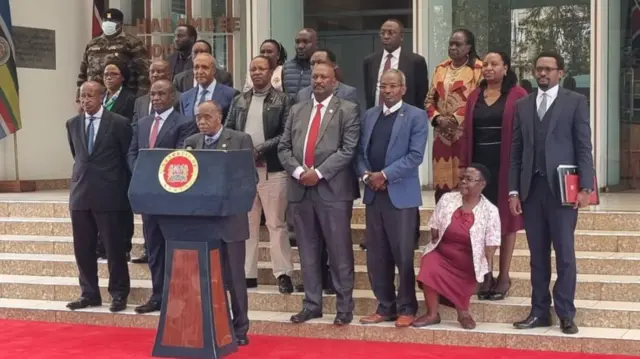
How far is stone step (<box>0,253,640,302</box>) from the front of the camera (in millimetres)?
7355

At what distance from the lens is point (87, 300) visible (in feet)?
26.9

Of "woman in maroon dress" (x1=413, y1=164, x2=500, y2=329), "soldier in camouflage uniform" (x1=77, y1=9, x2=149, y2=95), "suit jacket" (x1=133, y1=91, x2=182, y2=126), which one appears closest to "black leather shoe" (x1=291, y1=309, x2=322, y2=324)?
"woman in maroon dress" (x1=413, y1=164, x2=500, y2=329)

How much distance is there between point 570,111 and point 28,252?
544 centimetres

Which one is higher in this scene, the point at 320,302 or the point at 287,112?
the point at 287,112

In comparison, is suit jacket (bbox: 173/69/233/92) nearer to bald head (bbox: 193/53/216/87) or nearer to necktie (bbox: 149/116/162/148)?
bald head (bbox: 193/53/216/87)

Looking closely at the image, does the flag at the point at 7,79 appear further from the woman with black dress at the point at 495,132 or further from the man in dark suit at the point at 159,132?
the woman with black dress at the point at 495,132

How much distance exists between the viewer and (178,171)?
6535mm

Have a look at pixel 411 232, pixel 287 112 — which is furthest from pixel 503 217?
pixel 287 112

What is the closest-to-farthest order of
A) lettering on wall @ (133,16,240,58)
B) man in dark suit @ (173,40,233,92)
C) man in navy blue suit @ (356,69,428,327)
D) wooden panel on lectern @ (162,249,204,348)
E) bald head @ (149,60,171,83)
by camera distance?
wooden panel on lectern @ (162,249,204,348) → man in navy blue suit @ (356,69,428,327) → bald head @ (149,60,171,83) → man in dark suit @ (173,40,233,92) → lettering on wall @ (133,16,240,58)

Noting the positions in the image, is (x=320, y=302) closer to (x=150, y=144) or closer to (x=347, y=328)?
(x=347, y=328)

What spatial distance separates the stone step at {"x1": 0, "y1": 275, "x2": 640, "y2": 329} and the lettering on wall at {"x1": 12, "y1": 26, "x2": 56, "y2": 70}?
4394 mm

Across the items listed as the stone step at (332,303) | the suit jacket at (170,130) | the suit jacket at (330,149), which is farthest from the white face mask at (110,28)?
the suit jacket at (330,149)

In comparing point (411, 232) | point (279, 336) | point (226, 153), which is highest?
point (226, 153)

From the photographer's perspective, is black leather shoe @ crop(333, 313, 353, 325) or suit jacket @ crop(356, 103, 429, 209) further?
black leather shoe @ crop(333, 313, 353, 325)
